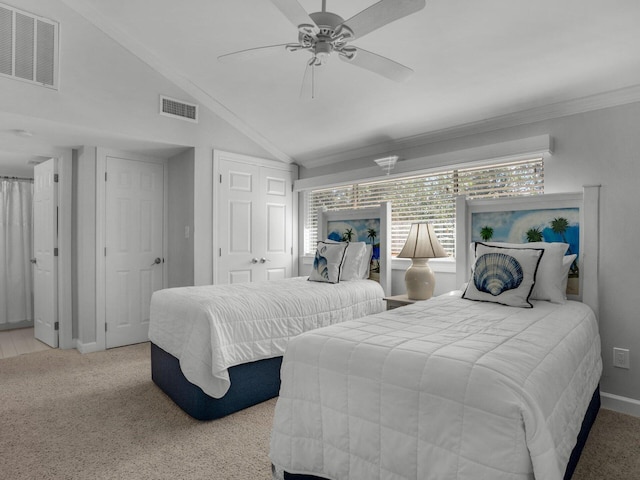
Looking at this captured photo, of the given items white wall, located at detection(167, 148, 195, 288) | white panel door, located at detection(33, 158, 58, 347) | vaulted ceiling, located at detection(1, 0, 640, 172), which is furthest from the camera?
white wall, located at detection(167, 148, 195, 288)

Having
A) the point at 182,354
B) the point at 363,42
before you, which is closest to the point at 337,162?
the point at 363,42

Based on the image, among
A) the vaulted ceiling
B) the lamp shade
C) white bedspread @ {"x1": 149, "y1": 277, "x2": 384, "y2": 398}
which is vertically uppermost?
the vaulted ceiling

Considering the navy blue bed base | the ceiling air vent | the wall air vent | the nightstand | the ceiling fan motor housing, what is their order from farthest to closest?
the ceiling air vent → the nightstand → the wall air vent → the ceiling fan motor housing → the navy blue bed base

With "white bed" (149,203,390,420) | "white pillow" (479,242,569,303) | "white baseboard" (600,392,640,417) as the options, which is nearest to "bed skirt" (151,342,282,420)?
"white bed" (149,203,390,420)

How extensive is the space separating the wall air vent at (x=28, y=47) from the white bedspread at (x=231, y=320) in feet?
6.82

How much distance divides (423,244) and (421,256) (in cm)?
11

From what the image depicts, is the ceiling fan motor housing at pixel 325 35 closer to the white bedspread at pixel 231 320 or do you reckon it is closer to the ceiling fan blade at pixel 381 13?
the ceiling fan blade at pixel 381 13

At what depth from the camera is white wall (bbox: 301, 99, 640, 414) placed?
2.59 metres

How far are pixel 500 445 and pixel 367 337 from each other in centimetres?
63

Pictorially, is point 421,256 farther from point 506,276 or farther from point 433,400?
point 433,400

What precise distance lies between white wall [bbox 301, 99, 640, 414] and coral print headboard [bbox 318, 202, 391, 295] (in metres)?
1.58

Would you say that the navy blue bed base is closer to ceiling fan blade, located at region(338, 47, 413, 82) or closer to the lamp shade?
the lamp shade

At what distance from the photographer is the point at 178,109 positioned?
3951mm

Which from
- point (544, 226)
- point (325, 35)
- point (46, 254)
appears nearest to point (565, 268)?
point (544, 226)
